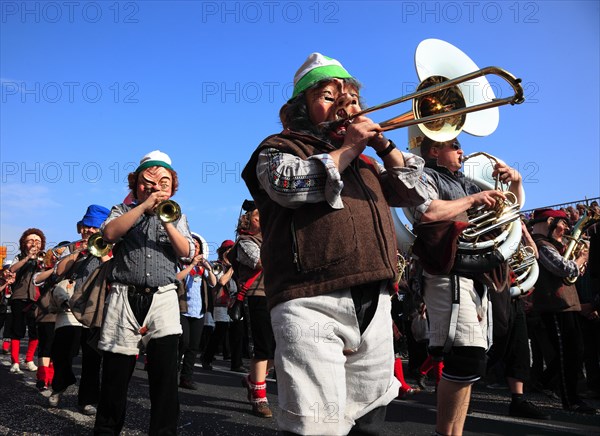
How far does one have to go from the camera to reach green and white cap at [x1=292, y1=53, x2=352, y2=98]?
9.60 ft

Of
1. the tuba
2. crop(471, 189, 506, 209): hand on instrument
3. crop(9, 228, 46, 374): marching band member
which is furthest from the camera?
crop(9, 228, 46, 374): marching band member

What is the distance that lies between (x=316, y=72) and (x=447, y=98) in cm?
120

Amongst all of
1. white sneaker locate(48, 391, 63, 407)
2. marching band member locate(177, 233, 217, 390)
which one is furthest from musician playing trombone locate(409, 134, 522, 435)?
marching band member locate(177, 233, 217, 390)

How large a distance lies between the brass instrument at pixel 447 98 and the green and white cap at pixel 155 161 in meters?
1.75

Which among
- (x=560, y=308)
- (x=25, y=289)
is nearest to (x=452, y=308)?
A: (x=560, y=308)

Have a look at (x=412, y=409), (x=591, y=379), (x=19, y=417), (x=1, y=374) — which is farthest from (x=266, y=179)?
(x=1, y=374)

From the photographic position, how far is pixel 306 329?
8.22 feet

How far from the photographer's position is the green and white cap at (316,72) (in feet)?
9.60

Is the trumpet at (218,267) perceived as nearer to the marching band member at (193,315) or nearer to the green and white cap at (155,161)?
the marching band member at (193,315)

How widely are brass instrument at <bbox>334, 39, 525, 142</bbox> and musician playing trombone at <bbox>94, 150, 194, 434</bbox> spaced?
5.87 feet

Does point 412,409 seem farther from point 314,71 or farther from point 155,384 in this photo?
point 314,71

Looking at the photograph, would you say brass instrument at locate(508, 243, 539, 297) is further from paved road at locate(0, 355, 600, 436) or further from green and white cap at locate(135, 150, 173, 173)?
green and white cap at locate(135, 150, 173, 173)

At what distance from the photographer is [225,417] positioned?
6.12 m

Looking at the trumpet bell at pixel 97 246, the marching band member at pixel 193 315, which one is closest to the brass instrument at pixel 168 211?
the trumpet bell at pixel 97 246
